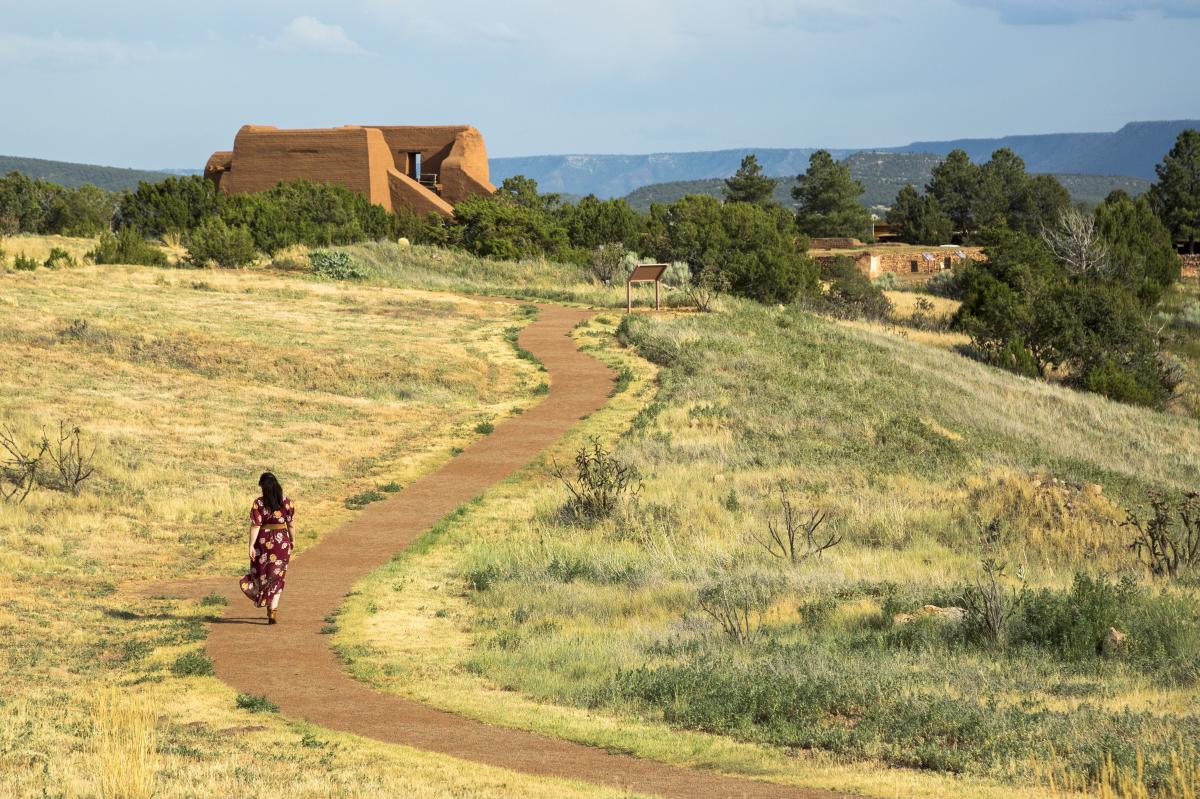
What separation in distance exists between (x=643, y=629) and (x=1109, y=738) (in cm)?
434

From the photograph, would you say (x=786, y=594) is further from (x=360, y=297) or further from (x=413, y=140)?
(x=413, y=140)

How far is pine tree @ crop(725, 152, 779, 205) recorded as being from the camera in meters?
81.1

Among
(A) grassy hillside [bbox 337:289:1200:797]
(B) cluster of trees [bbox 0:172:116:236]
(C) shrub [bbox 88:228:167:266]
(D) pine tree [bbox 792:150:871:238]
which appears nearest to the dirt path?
(A) grassy hillside [bbox 337:289:1200:797]

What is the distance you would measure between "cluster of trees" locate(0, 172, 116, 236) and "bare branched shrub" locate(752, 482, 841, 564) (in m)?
51.1

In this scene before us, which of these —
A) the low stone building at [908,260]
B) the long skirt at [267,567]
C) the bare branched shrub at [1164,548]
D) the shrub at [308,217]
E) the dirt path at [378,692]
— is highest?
the shrub at [308,217]

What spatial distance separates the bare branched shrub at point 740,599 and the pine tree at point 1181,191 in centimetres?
6479

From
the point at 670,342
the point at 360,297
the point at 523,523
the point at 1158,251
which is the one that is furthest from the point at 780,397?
the point at 1158,251

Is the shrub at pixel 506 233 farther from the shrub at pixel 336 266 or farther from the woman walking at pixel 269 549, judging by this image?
the woman walking at pixel 269 549

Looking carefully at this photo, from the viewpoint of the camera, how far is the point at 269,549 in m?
10.9

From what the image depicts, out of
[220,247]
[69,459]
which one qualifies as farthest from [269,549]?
[220,247]

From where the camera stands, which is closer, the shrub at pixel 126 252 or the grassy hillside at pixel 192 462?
the grassy hillside at pixel 192 462

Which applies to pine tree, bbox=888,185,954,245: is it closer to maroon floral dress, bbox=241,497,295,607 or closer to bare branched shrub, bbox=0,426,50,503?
bare branched shrub, bbox=0,426,50,503

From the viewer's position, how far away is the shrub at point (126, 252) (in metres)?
36.5

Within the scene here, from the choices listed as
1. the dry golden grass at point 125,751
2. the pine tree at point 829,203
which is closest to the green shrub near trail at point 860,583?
the dry golden grass at point 125,751
